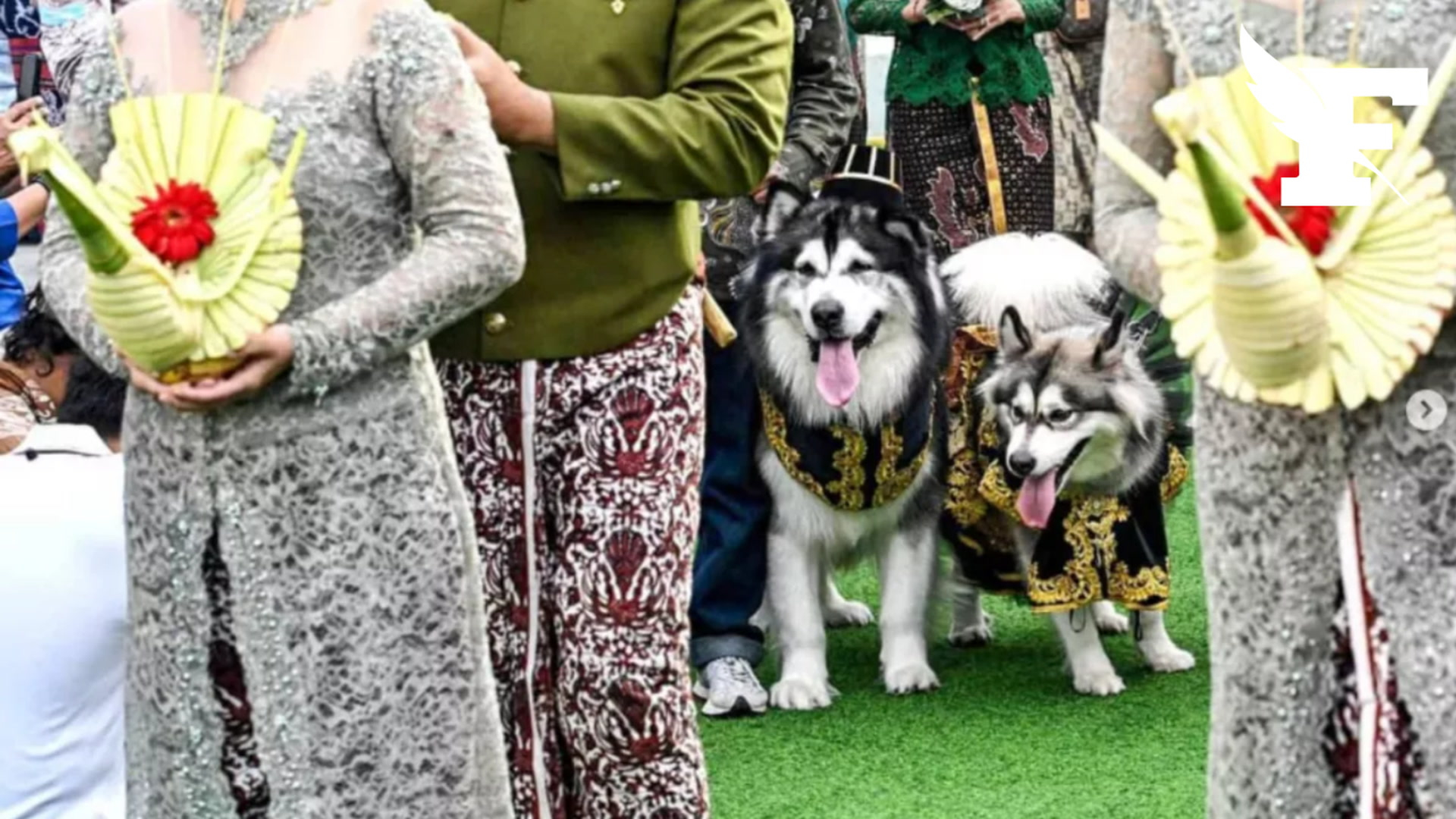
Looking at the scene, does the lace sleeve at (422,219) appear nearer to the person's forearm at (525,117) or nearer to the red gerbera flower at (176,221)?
the red gerbera flower at (176,221)

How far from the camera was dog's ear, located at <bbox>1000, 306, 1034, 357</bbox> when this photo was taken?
5.78 meters

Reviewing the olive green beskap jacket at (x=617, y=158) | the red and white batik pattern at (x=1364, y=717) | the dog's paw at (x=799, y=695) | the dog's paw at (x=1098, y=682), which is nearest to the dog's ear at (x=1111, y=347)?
the dog's paw at (x=1098, y=682)

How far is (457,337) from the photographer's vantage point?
357 cm

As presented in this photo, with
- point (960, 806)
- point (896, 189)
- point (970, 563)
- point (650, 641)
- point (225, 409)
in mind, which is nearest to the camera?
point (225, 409)

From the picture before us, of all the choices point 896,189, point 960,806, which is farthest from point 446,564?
point 896,189

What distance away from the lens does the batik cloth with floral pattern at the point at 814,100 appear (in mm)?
5277

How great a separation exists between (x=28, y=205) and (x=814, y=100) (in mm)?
1680

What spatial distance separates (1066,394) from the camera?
570 cm

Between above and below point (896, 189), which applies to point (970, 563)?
below

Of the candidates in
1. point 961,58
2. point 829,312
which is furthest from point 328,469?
point 961,58

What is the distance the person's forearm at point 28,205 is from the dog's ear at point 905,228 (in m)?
1.78

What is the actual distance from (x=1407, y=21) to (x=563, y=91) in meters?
1.28

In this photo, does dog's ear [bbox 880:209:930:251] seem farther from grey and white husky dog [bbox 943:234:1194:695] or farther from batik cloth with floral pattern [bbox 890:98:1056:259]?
batik cloth with floral pattern [bbox 890:98:1056:259]

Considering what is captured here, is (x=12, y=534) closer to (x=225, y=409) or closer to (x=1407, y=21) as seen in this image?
(x=225, y=409)
